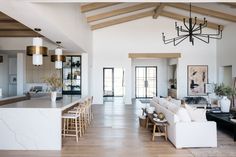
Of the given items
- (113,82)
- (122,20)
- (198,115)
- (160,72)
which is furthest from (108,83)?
(198,115)

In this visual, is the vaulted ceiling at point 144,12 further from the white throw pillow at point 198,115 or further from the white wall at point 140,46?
the white throw pillow at point 198,115

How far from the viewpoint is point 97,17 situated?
10.4 m

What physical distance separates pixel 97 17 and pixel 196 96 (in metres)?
6.49

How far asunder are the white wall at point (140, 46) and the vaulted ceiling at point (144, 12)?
442mm

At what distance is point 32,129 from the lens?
4.68 metres

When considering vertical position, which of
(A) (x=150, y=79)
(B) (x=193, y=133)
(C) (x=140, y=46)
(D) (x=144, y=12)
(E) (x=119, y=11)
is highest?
(D) (x=144, y=12)

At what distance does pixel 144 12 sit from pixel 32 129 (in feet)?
29.0

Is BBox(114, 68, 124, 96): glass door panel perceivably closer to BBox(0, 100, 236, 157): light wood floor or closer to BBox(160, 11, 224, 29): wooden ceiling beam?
BBox(160, 11, 224, 29): wooden ceiling beam

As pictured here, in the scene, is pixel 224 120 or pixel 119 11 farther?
pixel 119 11

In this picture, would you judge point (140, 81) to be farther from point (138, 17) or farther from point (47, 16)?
point (47, 16)

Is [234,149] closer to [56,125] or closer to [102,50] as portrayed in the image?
[56,125]

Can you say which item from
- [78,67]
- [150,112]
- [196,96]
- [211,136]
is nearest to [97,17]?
[78,67]

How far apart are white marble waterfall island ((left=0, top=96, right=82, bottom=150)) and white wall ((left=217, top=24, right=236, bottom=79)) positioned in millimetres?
8574

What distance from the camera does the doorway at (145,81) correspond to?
16.3m
